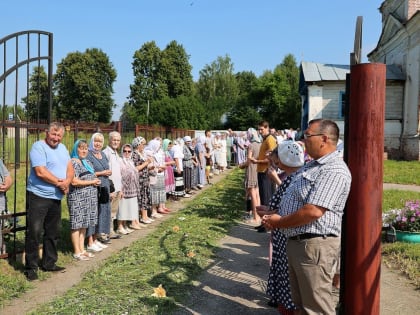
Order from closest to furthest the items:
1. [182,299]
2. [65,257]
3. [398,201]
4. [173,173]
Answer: [182,299] < [65,257] < [398,201] < [173,173]

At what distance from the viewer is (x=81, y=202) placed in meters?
6.08

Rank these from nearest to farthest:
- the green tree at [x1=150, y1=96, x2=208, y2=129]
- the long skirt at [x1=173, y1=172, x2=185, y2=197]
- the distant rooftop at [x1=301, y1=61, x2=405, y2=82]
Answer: the long skirt at [x1=173, y1=172, x2=185, y2=197]
the distant rooftop at [x1=301, y1=61, x2=405, y2=82]
the green tree at [x1=150, y1=96, x2=208, y2=129]

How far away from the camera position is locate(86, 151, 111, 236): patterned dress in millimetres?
6535

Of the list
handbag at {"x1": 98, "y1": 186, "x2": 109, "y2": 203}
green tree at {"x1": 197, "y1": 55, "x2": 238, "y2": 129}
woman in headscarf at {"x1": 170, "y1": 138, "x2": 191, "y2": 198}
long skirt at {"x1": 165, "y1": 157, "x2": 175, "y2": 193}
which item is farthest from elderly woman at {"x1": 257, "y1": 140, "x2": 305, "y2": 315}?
green tree at {"x1": 197, "y1": 55, "x2": 238, "y2": 129}

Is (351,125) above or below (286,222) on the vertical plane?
above

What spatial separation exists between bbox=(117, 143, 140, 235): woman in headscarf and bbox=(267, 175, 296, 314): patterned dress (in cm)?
438

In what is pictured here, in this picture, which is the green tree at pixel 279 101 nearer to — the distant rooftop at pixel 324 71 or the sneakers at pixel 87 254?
the distant rooftop at pixel 324 71

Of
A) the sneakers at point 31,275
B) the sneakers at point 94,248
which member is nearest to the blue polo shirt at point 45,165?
the sneakers at point 31,275

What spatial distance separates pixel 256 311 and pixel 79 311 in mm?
1765

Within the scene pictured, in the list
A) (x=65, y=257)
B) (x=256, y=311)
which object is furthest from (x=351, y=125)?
(x=65, y=257)

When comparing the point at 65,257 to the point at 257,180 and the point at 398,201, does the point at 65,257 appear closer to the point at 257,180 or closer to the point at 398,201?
the point at 257,180

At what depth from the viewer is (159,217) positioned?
9477 millimetres

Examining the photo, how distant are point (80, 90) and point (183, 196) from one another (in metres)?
42.4

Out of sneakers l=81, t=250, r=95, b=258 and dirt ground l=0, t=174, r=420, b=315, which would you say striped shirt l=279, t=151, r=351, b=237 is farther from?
sneakers l=81, t=250, r=95, b=258
